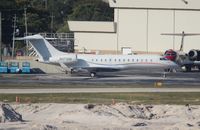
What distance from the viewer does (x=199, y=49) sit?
11088 cm

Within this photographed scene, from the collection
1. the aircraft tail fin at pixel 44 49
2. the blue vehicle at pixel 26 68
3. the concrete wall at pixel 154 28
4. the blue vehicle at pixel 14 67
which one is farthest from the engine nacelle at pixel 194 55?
the blue vehicle at pixel 14 67

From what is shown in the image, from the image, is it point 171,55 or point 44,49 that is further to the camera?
point 171,55

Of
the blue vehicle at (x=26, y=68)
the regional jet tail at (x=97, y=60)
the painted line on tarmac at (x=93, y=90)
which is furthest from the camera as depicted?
the blue vehicle at (x=26, y=68)

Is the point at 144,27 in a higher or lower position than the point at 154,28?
higher

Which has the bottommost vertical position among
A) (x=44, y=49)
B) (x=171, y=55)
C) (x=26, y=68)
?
(x=26, y=68)

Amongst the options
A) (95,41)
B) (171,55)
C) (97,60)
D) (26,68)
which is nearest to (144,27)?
(95,41)

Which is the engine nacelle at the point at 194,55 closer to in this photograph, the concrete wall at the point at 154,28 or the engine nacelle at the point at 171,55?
the engine nacelle at the point at 171,55

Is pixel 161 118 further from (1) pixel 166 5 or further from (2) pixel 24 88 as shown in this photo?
(1) pixel 166 5

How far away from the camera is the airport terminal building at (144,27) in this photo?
368ft

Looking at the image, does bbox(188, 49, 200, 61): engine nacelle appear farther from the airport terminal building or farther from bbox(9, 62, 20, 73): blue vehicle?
bbox(9, 62, 20, 73): blue vehicle

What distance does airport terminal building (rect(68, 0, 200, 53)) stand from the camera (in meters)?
112

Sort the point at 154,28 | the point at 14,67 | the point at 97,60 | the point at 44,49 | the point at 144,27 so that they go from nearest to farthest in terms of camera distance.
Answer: the point at 97,60 < the point at 44,49 < the point at 14,67 < the point at 154,28 < the point at 144,27

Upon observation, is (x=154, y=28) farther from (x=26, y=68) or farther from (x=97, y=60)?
(x=26, y=68)

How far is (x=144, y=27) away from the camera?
115 metres
